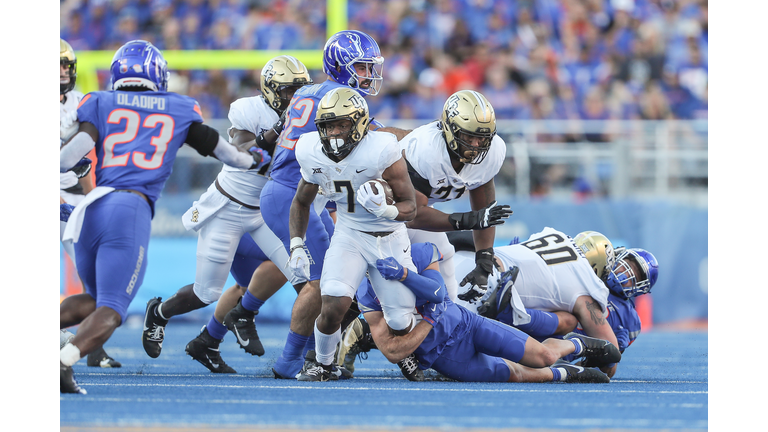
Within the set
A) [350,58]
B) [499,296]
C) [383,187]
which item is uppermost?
[350,58]

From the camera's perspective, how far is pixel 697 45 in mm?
12570

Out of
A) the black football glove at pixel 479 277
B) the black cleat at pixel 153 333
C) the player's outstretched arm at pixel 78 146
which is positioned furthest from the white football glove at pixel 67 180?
the black football glove at pixel 479 277

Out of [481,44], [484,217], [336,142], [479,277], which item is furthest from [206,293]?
[481,44]

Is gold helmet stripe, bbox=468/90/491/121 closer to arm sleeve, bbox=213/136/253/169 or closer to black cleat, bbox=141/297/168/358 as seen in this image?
arm sleeve, bbox=213/136/253/169

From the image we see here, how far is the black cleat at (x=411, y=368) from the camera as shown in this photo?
5090 mm

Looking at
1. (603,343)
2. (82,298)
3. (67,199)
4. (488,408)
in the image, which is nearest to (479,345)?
(603,343)

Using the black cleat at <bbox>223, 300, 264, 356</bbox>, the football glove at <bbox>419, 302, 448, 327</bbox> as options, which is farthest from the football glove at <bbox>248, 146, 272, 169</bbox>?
the football glove at <bbox>419, 302, 448, 327</bbox>

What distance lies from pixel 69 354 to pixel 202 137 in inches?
50.3

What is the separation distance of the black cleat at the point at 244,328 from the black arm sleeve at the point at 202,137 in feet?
4.63

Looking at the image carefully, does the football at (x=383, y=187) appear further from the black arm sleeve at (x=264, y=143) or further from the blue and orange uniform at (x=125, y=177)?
the black arm sleeve at (x=264, y=143)

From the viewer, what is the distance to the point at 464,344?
16.3ft

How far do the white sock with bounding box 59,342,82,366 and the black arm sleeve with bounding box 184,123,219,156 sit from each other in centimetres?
120

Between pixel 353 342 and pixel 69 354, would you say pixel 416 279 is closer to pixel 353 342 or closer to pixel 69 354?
pixel 353 342

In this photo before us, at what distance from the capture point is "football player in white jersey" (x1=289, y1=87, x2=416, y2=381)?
181 inches
